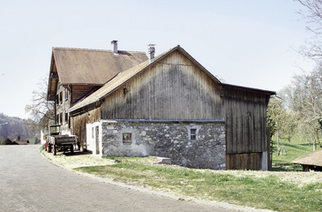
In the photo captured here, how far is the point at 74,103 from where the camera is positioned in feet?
104

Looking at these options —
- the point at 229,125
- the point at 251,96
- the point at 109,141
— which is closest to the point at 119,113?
the point at 109,141

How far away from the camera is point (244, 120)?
26156 mm

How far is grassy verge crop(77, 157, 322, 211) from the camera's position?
8.74 metres

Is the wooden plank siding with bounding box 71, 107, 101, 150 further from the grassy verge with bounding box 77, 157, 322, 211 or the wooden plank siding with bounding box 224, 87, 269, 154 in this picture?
the wooden plank siding with bounding box 224, 87, 269, 154

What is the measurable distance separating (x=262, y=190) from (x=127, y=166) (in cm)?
814

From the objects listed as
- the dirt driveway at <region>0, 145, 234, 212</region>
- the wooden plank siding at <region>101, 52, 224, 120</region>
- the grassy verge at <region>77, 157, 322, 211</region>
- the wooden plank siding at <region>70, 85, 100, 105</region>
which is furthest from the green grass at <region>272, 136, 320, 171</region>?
the dirt driveway at <region>0, 145, 234, 212</region>

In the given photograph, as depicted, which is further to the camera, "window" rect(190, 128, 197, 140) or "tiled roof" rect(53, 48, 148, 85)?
"tiled roof" rect(53, 48, 148, 85)

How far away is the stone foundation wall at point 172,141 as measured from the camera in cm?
2228

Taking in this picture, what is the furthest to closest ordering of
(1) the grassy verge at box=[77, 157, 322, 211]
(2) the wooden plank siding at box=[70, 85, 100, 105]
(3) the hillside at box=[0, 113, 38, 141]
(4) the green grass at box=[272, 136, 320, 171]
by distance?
(3) the hillside at box=[0, 113, 38, 141]
(4) the green grass at box=[272, 136, 320, 171]
(2) the wooden plank siding at box=[70, 85, 100, 105]
(1) the grassy verge at box=[77, 157, 322, 211]

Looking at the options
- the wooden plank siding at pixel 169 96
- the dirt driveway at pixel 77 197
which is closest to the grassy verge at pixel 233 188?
the dirt driveway at pixel 77 197

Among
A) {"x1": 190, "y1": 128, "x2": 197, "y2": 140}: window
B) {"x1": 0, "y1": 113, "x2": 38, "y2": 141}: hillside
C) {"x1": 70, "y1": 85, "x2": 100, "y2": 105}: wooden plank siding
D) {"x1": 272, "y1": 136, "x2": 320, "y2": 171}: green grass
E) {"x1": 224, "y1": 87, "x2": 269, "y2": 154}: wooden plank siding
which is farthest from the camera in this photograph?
{"x1": 0, "y1": 113, "x2": 38, "y2": 141}: hillside

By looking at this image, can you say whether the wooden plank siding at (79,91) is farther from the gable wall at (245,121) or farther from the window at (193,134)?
the gable wall at (245,121)

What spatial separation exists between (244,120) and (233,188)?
15938mm

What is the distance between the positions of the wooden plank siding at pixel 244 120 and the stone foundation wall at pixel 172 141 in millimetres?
832
